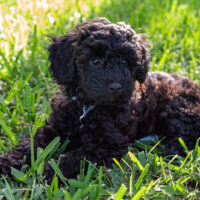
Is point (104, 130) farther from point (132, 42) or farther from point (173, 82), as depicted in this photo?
point (173, 82)

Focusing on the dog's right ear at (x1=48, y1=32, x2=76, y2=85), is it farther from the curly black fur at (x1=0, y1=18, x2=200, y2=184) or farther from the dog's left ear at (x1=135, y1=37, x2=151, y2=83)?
the dog's left ear at (x1=135, y1=37, x2=151, y2=83)

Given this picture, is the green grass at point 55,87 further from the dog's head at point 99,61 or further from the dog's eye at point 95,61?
the dog's eye at point 95,61

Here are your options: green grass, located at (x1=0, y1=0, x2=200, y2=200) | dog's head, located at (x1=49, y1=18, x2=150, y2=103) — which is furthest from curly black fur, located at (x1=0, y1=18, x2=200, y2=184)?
green grass, located at (x1=0, y1=0, x2=200, y2=200)

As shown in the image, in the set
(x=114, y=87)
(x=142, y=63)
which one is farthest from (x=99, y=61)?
(x=142, y=63)

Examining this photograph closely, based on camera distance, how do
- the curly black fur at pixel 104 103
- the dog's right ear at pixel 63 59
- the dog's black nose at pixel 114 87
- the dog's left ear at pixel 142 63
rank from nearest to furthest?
the dog's black nose at pixel 114 87
the curly black fur at pixel 104 103
the dog's right ear at pixel 63 59
the dog's left ear at pixel 142 63

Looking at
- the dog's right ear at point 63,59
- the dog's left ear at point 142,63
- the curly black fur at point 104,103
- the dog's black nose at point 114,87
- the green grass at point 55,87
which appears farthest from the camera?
the dog's left ear at point 142,63

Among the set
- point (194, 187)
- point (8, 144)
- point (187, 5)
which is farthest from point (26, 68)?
point (187, 5)

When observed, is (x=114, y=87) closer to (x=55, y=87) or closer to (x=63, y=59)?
(x=63, y=59)

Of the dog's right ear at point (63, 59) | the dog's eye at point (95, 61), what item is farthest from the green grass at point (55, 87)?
the dog's eye at point (95, 61)
